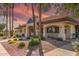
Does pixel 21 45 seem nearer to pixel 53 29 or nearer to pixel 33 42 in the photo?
pixel 33 42

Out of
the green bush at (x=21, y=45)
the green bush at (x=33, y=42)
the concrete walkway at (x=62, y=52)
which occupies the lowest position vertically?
the concrete walkway at (x=62, y=52)

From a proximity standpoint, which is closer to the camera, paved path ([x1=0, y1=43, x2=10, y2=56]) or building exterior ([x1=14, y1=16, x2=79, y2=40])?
paved path ([x1=0, y1=43, x2=10, y2=56])

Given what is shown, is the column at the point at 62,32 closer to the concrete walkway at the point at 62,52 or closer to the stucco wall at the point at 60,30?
the stucco wall at the point at 60,30

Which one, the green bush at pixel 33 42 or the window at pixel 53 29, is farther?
the window at pixel 53 29

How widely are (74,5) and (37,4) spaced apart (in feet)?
3.02

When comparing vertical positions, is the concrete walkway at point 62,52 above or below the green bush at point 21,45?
below

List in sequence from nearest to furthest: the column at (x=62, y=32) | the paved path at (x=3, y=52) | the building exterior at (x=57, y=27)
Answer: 1. the paved path at (x=3, y=52)
2. the building exterior at (x=57, y=27)
3. the column at (x=62, y=32)

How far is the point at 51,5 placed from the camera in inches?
231

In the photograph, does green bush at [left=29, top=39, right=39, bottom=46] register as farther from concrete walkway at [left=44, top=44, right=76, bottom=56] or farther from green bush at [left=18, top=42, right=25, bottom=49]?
concrete walkway at [left=44, top=44, right=76, bottom=56]

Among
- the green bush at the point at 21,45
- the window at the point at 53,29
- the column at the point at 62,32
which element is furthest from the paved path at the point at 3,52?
the column at the point at 62,32

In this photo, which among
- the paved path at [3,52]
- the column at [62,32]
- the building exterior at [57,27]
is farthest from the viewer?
the column at [62,32]

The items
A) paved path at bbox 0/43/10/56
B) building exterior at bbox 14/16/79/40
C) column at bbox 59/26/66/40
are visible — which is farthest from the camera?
column at bbox 59/26/66/40

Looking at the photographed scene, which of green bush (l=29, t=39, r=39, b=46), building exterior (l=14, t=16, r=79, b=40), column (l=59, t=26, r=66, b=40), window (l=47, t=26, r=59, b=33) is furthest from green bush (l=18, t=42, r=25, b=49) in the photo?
column (l=59, t=26, r=66, b=40)

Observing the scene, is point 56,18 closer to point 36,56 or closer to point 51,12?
point 51,12
